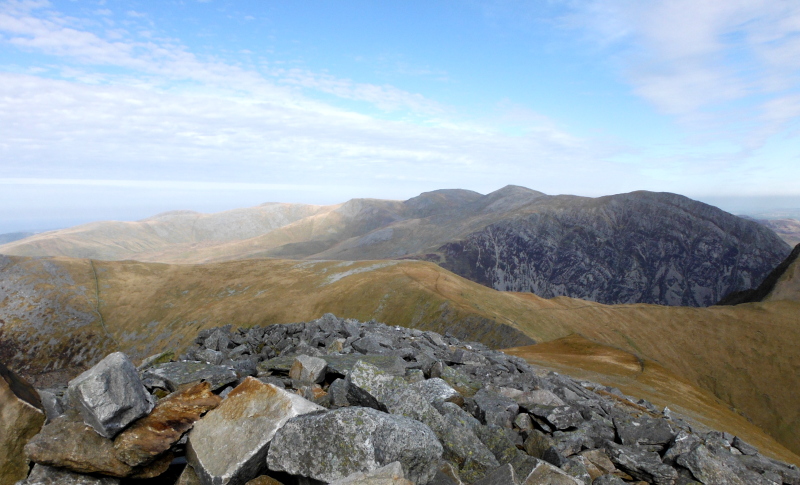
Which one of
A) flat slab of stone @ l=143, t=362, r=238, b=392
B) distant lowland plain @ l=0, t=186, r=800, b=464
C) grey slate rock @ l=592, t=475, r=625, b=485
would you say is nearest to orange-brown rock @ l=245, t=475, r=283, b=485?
flat slab of stone @ l=143, t=362, r=238, b=392

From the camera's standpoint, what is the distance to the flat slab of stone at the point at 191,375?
1233cm

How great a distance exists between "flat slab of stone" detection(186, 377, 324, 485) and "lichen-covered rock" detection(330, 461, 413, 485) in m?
2.00

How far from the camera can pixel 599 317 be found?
4577 inches

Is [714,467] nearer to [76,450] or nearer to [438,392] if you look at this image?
[438,392]

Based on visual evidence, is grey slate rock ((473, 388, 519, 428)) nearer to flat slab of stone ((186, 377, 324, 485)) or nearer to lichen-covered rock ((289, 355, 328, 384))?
lichen-covered rock ((289, 355, 328, 384))

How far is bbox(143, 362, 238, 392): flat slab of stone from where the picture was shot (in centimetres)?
1233

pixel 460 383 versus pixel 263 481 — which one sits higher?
pixel 263 481

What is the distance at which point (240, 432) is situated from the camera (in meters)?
8.34

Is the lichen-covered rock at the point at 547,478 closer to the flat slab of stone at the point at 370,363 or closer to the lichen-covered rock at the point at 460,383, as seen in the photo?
the flat slab of stone at the point at 370,363

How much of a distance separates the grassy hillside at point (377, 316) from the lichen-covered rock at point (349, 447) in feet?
269

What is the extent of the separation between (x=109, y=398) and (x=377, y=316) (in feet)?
326

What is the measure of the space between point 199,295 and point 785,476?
159m

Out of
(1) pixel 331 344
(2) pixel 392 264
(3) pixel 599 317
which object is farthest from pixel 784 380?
(1) pixel 331 344

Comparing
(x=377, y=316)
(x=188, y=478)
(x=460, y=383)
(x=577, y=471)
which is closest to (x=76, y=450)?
(x=188, y=478)
